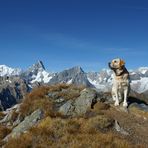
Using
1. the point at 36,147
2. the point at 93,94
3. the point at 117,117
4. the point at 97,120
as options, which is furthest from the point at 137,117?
the point at 36,147

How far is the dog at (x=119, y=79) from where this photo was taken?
23.4 metres

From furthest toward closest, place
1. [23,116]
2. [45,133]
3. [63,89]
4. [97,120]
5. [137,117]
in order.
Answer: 1. [63,89]
2. [23,116]
3. [137,117]
4. [97,120]
5. [45,133]

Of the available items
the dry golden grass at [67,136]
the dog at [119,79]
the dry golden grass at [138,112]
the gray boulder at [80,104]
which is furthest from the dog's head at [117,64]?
the dry golden grass at [67,136]

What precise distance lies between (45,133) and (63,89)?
13.0 meters

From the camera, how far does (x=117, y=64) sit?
919 inches

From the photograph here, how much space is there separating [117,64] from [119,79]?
1072 millimetres

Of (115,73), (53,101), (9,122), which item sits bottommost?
(9,122)

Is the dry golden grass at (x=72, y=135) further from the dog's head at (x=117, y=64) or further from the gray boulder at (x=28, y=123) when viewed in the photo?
the dog's head at (x=117, y=64)

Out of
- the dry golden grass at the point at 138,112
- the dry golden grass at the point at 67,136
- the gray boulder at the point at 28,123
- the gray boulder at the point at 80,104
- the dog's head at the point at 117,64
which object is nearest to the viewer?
the dry golden grass at the point at 67,136

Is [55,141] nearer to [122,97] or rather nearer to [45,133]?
[45,133]

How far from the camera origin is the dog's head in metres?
23.3

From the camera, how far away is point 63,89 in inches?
1177

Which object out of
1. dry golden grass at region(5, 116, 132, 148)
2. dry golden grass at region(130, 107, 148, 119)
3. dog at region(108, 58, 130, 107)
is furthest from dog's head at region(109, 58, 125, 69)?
dry golden grass at region(5, 116, 132, 148)

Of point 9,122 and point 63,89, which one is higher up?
point 63,89
